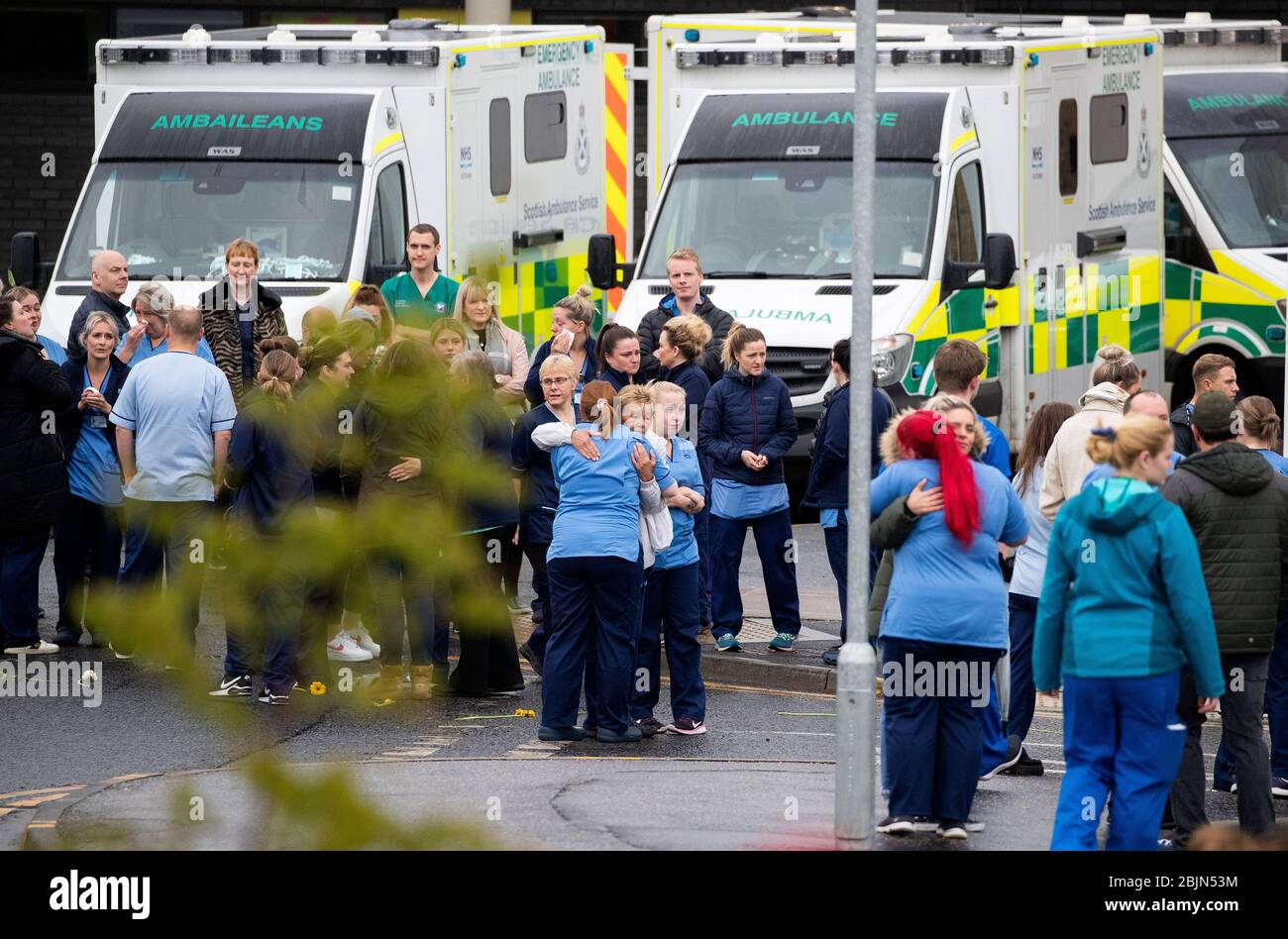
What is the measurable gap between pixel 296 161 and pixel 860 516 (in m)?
7.74

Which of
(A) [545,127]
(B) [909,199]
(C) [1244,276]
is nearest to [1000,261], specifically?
(B) [909,199]

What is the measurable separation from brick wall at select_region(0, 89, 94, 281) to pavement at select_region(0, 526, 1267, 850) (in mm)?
12579

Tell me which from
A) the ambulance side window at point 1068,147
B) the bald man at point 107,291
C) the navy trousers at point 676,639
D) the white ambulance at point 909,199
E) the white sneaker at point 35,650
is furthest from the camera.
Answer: the ambulance side window at point 1068,147

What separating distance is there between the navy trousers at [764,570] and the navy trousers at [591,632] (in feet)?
6.40

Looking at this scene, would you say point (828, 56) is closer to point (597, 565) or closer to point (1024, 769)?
point (597, 565)

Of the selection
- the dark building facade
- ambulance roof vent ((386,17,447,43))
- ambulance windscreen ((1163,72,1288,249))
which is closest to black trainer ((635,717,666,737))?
ambulance roof vent ((386,17,447,43))

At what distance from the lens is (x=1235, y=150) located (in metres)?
16.9

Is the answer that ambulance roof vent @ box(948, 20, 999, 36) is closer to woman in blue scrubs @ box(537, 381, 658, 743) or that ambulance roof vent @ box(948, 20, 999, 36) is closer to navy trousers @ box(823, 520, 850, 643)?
navy trousers @ box(823, 520, 850, 643)

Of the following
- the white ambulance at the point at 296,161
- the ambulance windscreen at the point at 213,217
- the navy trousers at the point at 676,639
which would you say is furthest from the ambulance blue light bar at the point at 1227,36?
the navy trousers at the point at 676,639

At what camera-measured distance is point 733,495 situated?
1089 cm

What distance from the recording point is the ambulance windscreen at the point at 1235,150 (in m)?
16.5

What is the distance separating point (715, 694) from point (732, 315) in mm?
3432

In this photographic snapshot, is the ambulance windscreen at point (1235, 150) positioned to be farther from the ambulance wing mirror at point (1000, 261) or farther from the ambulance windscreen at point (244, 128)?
the ambulance windscreen at point (244, 128)
